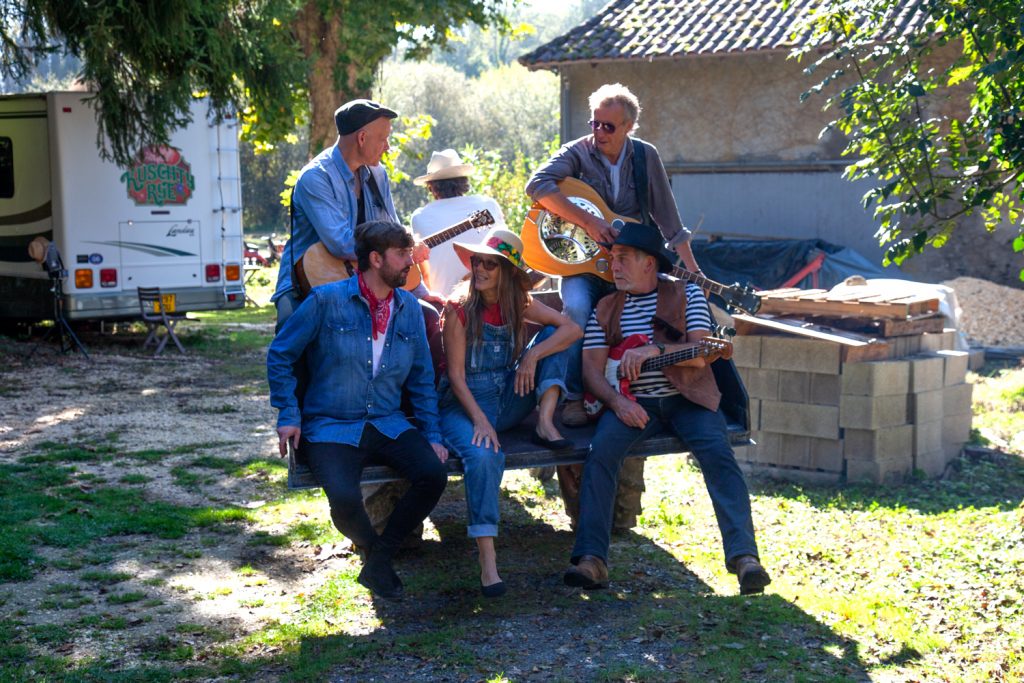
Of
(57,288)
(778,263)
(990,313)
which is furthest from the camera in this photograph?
(778,263)

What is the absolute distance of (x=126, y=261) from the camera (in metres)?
13.8

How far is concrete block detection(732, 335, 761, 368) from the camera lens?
26.7 feet

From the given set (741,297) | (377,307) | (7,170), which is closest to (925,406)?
(741,297)

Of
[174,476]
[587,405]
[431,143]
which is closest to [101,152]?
[174,476]

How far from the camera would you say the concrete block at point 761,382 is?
318 inches

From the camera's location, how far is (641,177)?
20.4ft

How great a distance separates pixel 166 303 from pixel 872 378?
30.1 feet

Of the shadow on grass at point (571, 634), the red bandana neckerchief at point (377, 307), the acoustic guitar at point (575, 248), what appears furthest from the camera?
the acoustic guitar at point (575, 248)

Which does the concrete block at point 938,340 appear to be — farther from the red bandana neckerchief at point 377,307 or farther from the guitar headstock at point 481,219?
the red bandana neckerchief at point 377,307

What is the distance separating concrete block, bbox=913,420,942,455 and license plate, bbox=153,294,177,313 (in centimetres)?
921

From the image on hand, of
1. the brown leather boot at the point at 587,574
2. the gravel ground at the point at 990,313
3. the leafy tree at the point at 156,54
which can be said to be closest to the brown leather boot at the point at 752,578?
the brown leather boot at the point at 587,574

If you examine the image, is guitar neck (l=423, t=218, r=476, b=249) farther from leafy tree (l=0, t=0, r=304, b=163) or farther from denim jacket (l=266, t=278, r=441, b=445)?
leafy tree (l=0, t=0, r=304, b=163)

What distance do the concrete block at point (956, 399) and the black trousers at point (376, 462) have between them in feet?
15.4

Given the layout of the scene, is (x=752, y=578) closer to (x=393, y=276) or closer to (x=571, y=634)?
(x=571, y=634)
